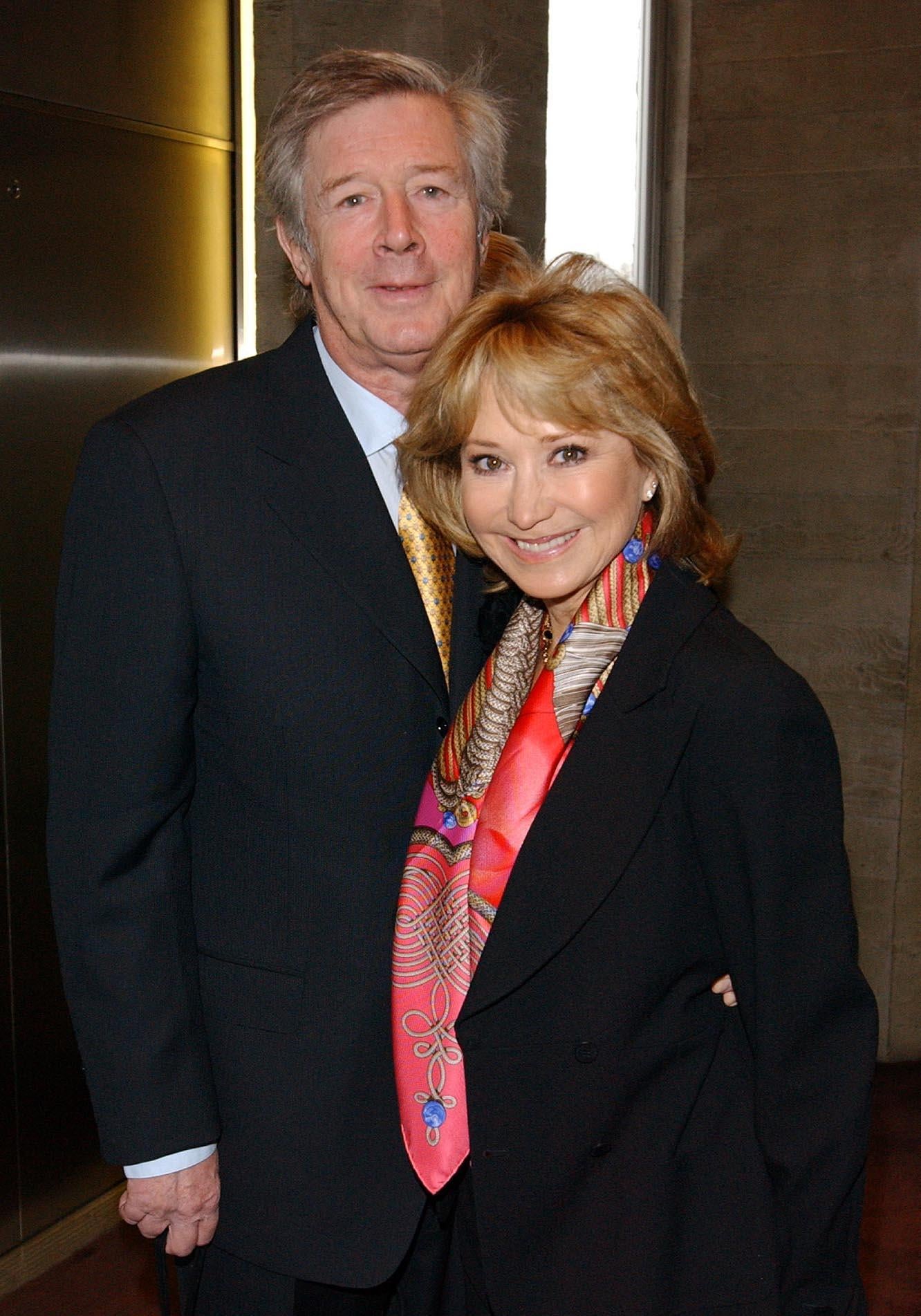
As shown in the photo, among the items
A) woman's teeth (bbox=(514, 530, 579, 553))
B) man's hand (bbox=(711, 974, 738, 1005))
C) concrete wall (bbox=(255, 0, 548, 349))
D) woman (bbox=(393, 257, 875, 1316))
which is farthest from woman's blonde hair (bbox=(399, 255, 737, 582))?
concrete wall (bbox=(255, 0, 548, 349))

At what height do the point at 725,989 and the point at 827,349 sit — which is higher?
the point at 827,349

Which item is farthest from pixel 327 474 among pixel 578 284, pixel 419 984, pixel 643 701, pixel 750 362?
pixel 750 362

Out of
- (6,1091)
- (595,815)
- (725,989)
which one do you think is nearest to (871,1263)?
(6,1091)

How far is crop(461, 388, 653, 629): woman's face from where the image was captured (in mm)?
1679

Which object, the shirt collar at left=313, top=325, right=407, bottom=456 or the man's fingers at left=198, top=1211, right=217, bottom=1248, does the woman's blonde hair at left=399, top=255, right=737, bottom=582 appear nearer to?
the shirt collar at left=313, top=325, right=407, bottom=456

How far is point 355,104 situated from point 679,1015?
1.24 metres

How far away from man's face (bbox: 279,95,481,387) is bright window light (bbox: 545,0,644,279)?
7.38 ft

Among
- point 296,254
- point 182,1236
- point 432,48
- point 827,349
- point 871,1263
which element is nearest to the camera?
point 182,1236

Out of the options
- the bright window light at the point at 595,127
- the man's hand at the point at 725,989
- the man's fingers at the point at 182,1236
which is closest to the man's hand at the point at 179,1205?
the man's fingers at the point at 182,1236

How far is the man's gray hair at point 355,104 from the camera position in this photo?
1.85 metres

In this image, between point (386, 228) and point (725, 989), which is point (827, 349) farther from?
point (725, 989)

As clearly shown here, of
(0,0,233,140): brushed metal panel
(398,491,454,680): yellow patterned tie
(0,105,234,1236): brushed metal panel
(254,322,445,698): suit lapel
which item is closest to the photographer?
(254,322,445,698): suit lapel

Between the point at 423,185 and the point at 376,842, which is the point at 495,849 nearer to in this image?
the point at 376,842

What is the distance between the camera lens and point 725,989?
1.70 metres
